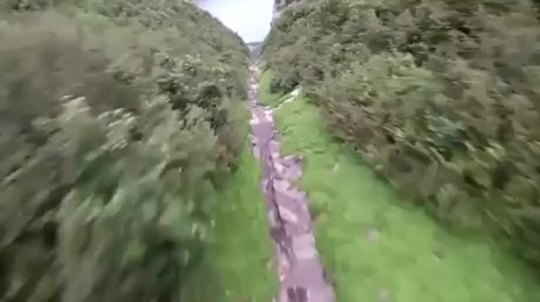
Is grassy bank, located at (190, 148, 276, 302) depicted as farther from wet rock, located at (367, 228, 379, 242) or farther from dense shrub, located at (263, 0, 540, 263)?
dense shrub, located at (263, 0, 540, 263)

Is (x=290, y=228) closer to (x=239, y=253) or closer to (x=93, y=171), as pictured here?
(x=239, y=253)

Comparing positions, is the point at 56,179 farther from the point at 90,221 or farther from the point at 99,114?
the point at 99,114

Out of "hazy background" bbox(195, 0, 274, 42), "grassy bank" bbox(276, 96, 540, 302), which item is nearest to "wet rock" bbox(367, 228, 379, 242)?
"grassy bank" bbox(276, 96, 540, 302)

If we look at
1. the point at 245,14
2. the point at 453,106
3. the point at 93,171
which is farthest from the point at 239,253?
the point at 245,14

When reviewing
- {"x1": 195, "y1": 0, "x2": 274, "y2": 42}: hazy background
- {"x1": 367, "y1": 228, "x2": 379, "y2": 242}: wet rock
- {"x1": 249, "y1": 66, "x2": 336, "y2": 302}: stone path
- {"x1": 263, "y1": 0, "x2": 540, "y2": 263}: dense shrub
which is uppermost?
{"x1": 263, "y1": 0, "x2": 540, "y2": 263}: dense shrub

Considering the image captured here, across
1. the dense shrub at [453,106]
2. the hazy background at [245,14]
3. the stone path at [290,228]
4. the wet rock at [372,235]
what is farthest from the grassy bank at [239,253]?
the hazy background at [245,14]

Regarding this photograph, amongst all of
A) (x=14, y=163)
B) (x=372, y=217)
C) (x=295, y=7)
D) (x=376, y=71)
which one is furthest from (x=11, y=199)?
(x=295, y=7)
